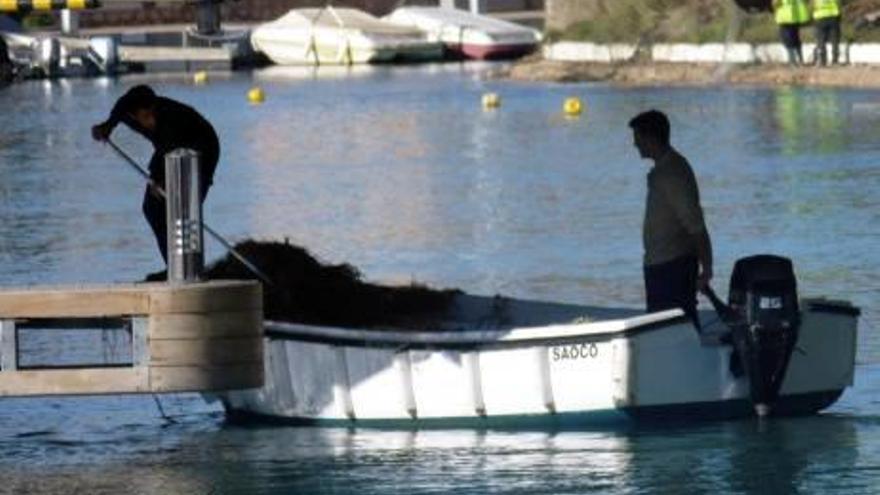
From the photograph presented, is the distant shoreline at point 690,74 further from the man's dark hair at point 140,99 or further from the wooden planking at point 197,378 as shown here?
the wooden planking at point 197,378

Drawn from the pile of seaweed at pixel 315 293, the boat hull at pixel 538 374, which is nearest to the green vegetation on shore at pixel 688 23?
the pile of seaweed at pixel 315 293

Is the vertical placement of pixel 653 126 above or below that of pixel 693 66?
above

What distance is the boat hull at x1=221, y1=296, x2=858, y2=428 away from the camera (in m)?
16.9

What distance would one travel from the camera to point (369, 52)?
8312 cm

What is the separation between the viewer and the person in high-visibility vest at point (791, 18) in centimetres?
5372

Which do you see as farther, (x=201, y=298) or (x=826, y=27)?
(x=826, y=27)

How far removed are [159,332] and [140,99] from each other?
2.63m

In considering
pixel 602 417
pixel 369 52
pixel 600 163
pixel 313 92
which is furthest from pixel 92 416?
pixel 369 52

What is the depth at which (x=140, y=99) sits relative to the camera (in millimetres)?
17688

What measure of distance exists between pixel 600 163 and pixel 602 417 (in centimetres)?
2355

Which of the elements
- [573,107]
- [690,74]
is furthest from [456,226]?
[690,74]

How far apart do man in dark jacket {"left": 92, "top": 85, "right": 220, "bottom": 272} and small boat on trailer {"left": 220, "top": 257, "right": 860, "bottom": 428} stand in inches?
40.9

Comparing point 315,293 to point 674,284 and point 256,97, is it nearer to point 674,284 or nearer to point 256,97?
point 674,284

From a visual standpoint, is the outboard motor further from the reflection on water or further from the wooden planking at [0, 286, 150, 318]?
the wooden planking at [0, 286, 150, 318]
